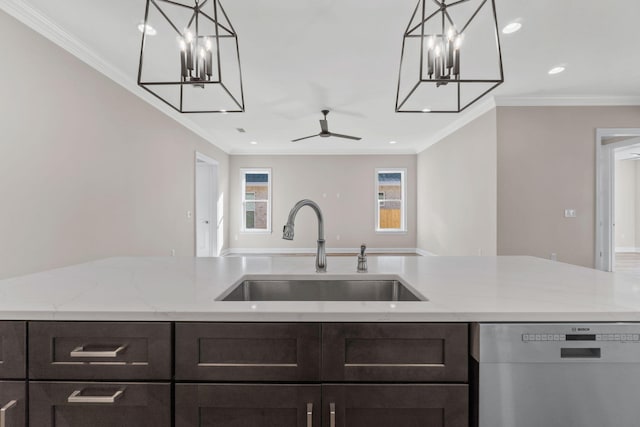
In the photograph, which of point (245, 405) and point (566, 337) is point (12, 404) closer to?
point (245, 405)

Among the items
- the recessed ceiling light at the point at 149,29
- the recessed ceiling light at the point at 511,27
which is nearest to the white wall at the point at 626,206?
the recessed ceiling light at the point at 511,27

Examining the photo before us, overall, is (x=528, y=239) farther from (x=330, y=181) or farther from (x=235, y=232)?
(x=235, y=232)

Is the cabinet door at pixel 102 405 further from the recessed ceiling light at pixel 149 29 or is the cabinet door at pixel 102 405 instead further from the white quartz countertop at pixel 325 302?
the recessed ceiling light at pixel 149 29

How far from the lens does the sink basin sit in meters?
1.42

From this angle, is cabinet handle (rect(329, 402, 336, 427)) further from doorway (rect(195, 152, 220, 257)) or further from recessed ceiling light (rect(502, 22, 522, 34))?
doorway (rect(195, 152, 220, 257))

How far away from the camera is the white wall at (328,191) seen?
26.7ft

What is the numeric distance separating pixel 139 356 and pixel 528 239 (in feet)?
16.7

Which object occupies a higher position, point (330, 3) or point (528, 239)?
point (330, 3)

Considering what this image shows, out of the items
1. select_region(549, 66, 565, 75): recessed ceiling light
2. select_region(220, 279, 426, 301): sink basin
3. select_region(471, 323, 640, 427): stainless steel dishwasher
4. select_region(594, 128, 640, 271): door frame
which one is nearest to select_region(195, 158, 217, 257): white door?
select_region(220, 279, 426, 301): sink basin

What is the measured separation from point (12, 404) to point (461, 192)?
5977 millimetres

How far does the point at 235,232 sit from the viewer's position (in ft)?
26.8

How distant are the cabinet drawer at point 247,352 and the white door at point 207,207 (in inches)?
254

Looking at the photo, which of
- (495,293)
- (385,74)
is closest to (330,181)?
(385,74)

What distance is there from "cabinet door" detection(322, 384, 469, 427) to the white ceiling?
253 centimetres
